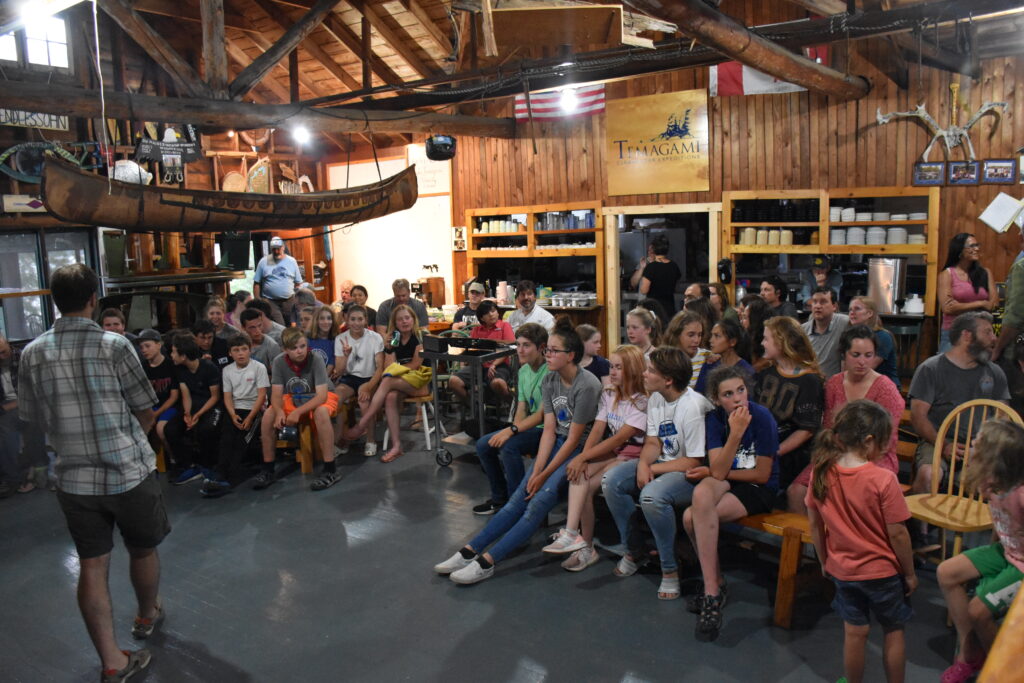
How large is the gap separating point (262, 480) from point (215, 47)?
3.79m

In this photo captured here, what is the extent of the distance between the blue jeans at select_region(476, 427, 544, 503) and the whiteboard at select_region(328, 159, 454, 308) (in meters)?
6.68

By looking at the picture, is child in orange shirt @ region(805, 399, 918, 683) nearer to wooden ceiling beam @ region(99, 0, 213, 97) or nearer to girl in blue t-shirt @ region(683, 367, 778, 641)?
girl in blue t-shirt @ region(683, 367, 778, 641)

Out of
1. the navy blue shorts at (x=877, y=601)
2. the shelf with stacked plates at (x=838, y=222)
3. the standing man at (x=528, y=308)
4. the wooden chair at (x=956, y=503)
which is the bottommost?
the navy blue shorts at (x=877, y=601)

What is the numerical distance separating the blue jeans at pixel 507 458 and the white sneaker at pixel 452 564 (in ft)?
2.54

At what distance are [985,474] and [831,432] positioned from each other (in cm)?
49

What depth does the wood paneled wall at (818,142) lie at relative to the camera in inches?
287

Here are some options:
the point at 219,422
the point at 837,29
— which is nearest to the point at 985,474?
the point at 837,29

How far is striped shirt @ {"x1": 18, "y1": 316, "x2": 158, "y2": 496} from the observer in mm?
3084

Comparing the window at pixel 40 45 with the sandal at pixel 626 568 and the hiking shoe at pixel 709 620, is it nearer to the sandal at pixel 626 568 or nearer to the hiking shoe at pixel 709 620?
the sandal at pixel 626 568

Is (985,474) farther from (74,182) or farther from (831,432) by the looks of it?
(74,182)

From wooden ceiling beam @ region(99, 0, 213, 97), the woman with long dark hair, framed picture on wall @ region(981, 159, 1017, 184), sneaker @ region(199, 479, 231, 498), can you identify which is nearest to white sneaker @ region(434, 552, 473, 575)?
sneaker @ region(199, 479, 231, 498)

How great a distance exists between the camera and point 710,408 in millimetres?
3754

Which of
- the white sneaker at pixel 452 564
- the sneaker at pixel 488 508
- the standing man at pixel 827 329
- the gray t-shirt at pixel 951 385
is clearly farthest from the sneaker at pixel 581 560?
the standing man at pixel 827 329

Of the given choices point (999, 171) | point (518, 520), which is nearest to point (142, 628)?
point (518, 520)
